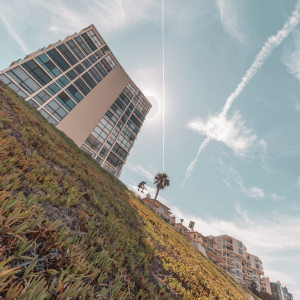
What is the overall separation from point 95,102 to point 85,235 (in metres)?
44.2

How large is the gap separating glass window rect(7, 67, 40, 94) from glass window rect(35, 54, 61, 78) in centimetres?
469

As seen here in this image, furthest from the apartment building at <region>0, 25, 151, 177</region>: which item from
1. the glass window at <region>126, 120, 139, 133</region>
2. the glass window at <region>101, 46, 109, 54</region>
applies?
the glass window at <region>126, 120, 139, 133</region>

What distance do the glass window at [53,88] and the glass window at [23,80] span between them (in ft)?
7.49

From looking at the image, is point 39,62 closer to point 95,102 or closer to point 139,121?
point 95,102

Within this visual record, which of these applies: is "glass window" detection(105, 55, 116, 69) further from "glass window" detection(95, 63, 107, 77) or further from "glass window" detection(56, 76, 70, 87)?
"glass window" detection(56, 76, 70, 87)

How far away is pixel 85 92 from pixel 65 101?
6792 mm

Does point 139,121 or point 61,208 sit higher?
point 139,121

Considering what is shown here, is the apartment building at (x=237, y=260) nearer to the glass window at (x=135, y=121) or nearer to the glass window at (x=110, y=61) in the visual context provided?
the glass window at (x=135, y=121)

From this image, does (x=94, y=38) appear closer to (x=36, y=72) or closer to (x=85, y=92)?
(x=85, y=92)

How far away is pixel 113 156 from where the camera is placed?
4425 cm

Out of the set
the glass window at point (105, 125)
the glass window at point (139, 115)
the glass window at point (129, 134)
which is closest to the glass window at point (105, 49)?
the glass window at point (139, 115)

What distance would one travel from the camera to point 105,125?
147 feet

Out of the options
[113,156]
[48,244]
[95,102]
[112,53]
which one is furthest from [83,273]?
[112,53]

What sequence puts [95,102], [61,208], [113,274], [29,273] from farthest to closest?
[95,102] < [61,208] < [113,274] < [29,273]
